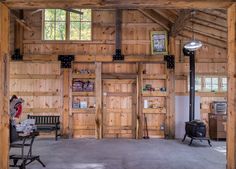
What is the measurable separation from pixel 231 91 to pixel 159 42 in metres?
6.43

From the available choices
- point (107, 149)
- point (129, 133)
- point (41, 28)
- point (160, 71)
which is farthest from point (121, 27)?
point (107, 149)

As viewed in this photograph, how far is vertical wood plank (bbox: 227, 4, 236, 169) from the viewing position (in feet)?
13.4

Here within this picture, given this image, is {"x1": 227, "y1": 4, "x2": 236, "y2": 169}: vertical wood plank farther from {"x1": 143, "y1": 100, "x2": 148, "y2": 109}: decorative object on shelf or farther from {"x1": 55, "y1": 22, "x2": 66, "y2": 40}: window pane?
{"x1": 55, "y1": 22, "x2": 66, "y2": 40}: window pane

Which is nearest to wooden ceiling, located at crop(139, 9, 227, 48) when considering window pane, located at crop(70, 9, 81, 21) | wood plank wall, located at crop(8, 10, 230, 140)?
wood plank wall, located at crop(8, 10, 230, 140)

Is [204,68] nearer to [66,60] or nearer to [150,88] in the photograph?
[150,88]

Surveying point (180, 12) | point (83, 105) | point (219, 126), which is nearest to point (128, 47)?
point (83, 105)

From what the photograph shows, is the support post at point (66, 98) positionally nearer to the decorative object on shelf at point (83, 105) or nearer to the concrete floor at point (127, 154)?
A: the decorative object on shelf at point (83, 105)

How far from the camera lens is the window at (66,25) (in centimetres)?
1046

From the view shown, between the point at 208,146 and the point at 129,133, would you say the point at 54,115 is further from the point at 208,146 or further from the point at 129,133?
the point at 208,146

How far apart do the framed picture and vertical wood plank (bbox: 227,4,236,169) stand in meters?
6.13

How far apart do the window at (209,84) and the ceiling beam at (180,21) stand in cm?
179

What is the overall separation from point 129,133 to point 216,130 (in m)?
2.83

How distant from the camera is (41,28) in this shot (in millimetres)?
10406

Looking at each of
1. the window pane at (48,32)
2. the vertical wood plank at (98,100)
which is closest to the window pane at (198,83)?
the vertical wood plank at (98,100)
